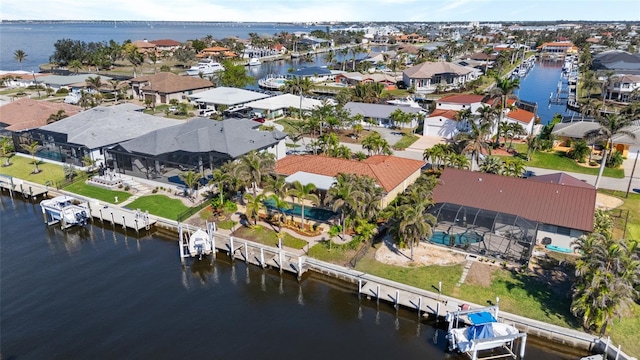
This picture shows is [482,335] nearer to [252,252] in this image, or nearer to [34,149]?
[252,252]

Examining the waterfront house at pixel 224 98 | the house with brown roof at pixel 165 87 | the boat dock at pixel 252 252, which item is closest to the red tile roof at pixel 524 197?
the boat dock at pixel 252 252

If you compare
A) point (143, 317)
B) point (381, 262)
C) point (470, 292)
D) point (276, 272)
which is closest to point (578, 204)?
point (470, 292)

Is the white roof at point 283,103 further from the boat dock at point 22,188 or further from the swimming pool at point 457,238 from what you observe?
the swimming pool at point 457,238

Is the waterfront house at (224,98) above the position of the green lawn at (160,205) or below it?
above

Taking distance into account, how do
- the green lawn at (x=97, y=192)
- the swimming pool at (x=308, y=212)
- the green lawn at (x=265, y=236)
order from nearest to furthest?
the green lawn at (x=265, y=236) < the swimming pool at (x=308, y=212) < the green lawn at (x=97, y=192)

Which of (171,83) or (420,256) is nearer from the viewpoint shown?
(420,256)

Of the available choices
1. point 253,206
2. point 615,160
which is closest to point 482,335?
point 253,206
